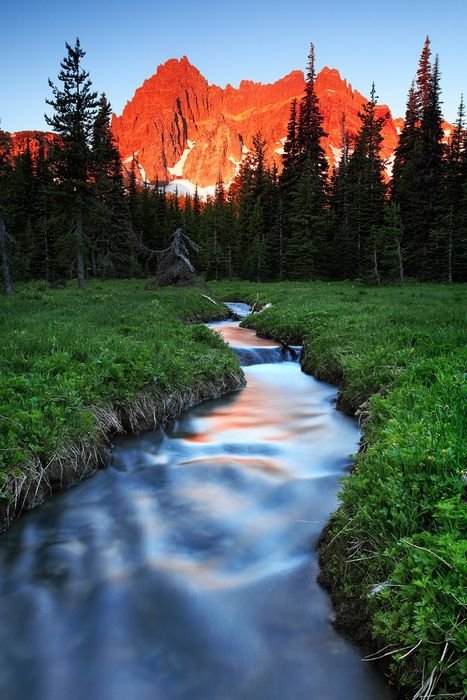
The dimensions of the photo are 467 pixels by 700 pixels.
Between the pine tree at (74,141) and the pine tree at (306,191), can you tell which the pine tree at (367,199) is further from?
the pine tree at (74,141)

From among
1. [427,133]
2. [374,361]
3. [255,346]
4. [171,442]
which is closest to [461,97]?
[427,133]

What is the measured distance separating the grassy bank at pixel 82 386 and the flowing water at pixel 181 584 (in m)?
0.38

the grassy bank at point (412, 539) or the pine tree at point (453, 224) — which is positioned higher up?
the pine tree at point (453, 224)

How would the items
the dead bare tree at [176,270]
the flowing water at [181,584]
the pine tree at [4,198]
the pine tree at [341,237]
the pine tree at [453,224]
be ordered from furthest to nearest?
the pine tree at [341,237] → the pine tree at [453,224] → the dead bare tree at [176,270] → the pine tree at [4,198] → the flowing water at [181,584]

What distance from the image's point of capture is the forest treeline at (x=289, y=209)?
30031 millimetres

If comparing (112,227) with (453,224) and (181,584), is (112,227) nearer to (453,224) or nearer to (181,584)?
(453,224)

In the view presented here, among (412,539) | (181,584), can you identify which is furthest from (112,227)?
(412,539)

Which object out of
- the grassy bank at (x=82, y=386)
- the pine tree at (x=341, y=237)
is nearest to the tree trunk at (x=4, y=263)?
the grassy bank at (x=82, y=386)

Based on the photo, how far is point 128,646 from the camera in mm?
3279

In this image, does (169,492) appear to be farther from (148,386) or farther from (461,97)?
(461,97)

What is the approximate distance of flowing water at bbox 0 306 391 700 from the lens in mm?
2965

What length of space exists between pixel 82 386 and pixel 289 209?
4732cm

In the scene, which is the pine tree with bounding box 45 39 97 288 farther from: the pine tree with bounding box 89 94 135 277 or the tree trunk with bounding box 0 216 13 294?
the pine tree with bounding box 89 94 135 277

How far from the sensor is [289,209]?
1984 inches
